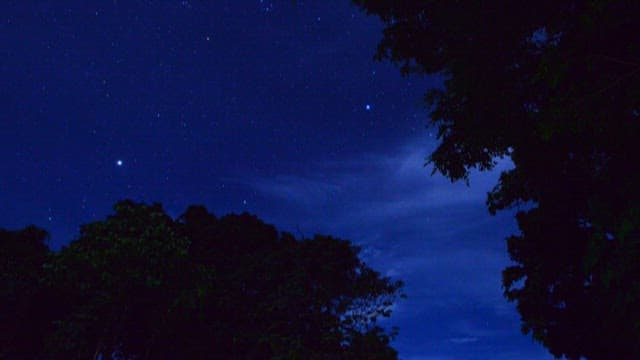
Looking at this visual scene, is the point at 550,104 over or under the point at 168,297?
under

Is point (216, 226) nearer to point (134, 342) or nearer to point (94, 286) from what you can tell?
point (134, 342)

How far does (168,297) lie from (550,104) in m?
23.3

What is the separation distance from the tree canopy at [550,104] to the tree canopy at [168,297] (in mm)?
15560

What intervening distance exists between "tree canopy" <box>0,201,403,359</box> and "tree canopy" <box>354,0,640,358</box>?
1556 cm

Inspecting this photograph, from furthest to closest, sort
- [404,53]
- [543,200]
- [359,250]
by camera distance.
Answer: [359,250] → [543,200] → [404,53]

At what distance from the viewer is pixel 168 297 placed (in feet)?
Result: 88.4

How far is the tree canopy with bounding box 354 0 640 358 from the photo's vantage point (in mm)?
7340

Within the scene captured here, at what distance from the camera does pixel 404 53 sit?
11141mm

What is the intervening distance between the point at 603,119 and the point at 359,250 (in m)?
22.9

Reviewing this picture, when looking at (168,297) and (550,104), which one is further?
(168,297)

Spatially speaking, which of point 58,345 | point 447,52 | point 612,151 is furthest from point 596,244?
point 58,345

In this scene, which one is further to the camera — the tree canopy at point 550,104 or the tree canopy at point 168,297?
the tree canopy at point 168,297

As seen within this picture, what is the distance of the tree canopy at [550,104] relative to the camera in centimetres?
734

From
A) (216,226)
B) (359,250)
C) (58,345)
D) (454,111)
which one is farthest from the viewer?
(216,226)
